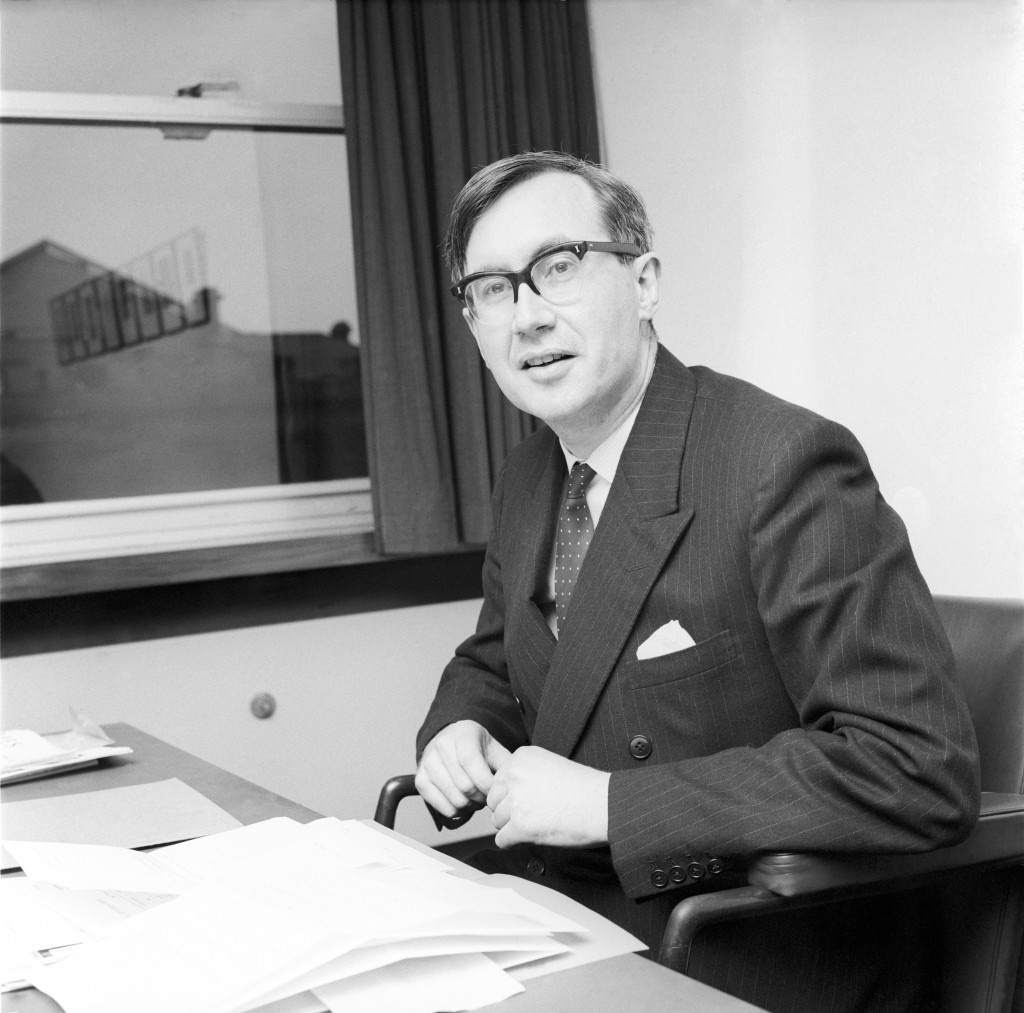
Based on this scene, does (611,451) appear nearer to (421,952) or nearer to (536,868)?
(536,868)

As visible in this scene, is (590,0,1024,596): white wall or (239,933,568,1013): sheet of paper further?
(590,0,1024,596): white wall

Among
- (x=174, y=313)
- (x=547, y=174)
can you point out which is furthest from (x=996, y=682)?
(x=174, y=313)

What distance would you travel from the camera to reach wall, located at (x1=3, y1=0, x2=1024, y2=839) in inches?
86.0

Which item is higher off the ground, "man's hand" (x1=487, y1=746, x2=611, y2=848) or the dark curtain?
the dark curtain

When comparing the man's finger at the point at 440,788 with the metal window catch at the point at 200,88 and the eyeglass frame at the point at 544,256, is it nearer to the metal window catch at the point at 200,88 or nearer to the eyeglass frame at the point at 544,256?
the eyeglass frame at the point at 544,256

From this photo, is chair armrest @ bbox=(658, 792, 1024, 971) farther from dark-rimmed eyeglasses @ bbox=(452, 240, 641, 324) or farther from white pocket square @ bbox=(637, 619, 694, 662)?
dark-rimmed eyeglasses @ bbox=(452, 240, 641, 324)

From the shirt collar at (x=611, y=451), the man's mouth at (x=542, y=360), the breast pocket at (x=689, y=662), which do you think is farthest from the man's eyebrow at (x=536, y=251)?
the breast pocket at (x=689, y=662)

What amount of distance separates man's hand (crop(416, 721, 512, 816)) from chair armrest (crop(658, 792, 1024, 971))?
410mm

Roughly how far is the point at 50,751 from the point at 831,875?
1.11 meters

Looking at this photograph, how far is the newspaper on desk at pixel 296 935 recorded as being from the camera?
0.86 meters

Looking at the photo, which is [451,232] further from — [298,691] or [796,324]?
[298,691]

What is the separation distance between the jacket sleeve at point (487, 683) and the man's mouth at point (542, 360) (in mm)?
345

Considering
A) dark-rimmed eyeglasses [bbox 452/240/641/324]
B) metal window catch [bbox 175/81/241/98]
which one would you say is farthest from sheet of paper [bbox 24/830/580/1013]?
metal window catch [bbox 175/81/241/98]

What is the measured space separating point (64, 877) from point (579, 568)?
0.80 meters
